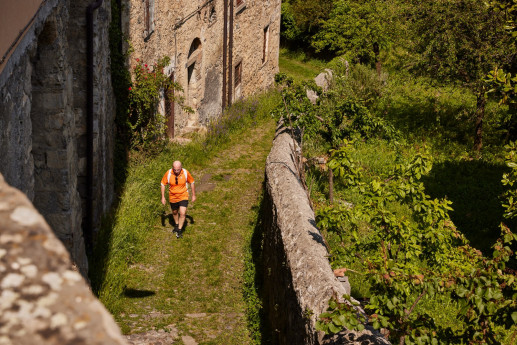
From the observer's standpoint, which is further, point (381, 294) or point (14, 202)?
point (381, 294)

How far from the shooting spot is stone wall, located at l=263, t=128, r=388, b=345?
4.77 metres

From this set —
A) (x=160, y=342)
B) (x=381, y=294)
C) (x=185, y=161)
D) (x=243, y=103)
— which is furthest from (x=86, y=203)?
(x=243, y=103)

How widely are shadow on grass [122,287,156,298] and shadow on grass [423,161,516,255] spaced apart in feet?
18.8

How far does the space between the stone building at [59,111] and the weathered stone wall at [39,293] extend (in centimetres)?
250

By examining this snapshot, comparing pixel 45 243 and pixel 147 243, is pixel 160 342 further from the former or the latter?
pixel 45 243

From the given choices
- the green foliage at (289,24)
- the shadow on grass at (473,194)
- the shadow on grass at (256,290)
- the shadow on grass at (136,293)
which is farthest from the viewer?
the green foliage at (289,24)

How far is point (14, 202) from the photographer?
1798 millimetres

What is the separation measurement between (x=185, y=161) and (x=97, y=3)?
15.8ft

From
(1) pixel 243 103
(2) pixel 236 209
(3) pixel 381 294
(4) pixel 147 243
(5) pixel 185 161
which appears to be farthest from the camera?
(1) pixel 243 103

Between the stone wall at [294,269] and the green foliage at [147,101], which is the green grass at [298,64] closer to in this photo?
the green foliage at [147,101]

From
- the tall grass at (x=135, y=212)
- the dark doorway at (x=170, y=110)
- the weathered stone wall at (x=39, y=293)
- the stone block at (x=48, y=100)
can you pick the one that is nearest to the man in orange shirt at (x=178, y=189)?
the tall grass at (x=135, y=212)

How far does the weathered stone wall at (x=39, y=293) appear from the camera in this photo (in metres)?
1.56

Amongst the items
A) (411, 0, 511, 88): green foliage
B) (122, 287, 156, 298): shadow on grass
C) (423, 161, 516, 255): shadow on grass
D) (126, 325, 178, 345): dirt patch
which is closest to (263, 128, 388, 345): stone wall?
(126, 325, 178, 345): dirt patch

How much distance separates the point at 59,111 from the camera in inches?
263
